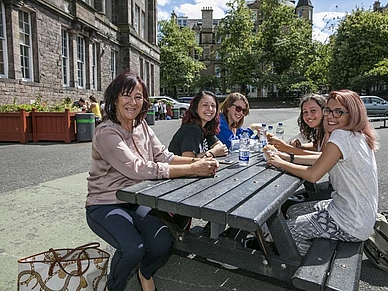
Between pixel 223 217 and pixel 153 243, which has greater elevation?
pixel 223 217

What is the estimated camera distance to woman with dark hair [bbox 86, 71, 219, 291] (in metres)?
2.20

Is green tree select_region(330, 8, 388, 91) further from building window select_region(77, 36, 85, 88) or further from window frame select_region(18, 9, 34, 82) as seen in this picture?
window frame select_region(18, 9, 34, 82)

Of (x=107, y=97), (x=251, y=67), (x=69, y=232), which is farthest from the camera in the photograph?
(x=251, y=67)

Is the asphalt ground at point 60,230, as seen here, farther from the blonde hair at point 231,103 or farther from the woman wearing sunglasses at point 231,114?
the blonde hair at point 231,103

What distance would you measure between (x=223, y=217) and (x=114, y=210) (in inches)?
37.0

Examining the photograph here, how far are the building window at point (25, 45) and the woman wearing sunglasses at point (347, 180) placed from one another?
1424 cm

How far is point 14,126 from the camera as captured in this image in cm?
1052

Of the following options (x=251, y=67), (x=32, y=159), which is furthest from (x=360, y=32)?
(x=32, y=159)

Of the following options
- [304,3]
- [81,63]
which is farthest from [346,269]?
[304,3]

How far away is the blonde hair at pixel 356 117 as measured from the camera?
239 centimetres

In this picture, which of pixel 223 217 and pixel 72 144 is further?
pixel 72 144

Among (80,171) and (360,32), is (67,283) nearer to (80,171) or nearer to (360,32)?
(80,171)

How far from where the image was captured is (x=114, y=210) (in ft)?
7.82

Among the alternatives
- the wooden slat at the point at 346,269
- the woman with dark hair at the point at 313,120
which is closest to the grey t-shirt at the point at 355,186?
the wooden slat at the point at 346,269
